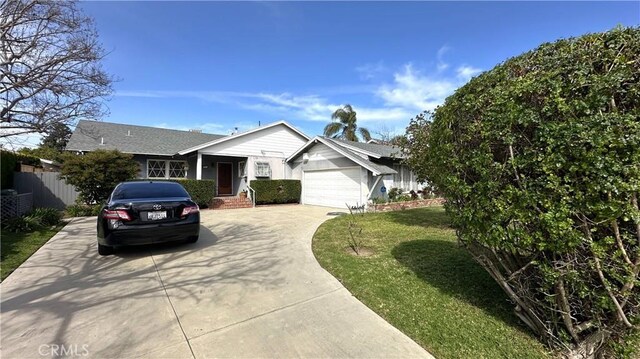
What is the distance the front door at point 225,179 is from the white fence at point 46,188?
6.98 metres

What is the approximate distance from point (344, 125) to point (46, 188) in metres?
24.0

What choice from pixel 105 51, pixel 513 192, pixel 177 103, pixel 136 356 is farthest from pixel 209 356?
pixel 177 103

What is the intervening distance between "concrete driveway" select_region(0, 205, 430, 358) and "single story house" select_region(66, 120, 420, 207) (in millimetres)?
8408

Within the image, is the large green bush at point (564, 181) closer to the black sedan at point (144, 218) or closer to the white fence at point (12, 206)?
the black sedan at point (144, 218)

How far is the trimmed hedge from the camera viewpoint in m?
15.4

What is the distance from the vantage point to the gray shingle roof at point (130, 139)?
14422mm

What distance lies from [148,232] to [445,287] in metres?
5.28

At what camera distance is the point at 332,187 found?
48.1 feet

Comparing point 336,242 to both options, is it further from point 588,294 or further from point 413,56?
point 413,56

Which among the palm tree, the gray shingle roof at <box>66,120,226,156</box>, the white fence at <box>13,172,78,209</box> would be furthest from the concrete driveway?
the palm tree

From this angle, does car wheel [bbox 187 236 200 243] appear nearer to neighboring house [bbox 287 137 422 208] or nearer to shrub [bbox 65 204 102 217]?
shrub [bbox 65 204 102 217]

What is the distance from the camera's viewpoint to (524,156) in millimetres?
2387

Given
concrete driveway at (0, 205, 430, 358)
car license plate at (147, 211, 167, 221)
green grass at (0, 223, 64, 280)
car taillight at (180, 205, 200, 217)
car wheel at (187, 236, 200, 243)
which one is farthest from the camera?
car wheel at (187, 236, 200, 243)

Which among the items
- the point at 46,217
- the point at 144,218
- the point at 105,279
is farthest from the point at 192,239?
the point at 46,217
